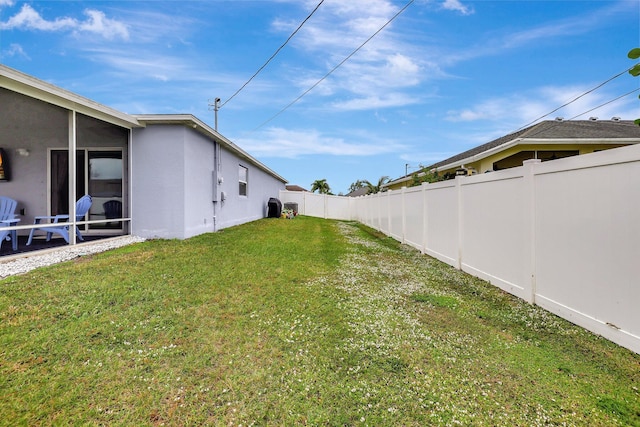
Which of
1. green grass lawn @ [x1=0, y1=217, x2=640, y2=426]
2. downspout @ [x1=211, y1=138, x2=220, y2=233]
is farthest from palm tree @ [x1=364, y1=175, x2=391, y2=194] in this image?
green grass lawn @ [x1=0, y1=217, x2=640, y2=426]

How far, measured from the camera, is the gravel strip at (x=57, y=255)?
463 cm

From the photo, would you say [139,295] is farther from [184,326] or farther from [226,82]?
[226,82]

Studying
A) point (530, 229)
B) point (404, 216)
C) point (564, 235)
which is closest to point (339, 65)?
point (404, 216)

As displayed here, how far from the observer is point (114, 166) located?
26.9 feet

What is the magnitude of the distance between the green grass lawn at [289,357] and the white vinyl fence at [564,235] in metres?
0.29

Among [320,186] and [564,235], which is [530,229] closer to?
[564,235]

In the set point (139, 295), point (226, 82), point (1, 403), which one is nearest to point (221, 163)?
point (226, 82)

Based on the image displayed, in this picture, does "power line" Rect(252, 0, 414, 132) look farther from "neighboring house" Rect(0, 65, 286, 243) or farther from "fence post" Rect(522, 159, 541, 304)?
"fence post" Rect(522, 159, 541, 304)

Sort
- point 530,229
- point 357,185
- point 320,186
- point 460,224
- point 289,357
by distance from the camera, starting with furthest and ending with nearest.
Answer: point 357,185 < point 320,186 < point 460,224 < point 530,229 < point 289,357

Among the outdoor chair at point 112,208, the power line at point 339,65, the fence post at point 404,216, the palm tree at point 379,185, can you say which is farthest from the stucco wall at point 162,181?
the palm tree at point 379,185

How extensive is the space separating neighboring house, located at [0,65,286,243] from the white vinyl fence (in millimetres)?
6443

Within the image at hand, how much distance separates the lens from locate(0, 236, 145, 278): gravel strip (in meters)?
4.63

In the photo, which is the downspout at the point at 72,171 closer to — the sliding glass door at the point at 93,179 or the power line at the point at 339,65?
the sliding glass door at the point at 93,179

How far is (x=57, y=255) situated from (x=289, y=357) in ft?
17.9
